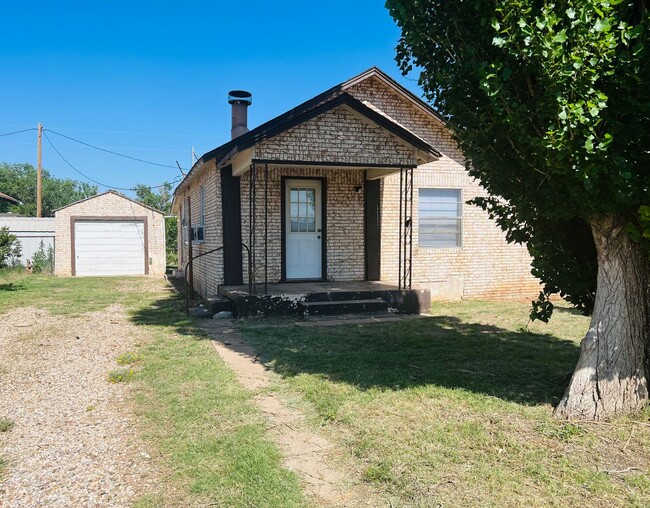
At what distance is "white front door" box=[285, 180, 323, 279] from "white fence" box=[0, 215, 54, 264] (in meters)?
14.4

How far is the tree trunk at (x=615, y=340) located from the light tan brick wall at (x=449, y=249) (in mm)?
7743

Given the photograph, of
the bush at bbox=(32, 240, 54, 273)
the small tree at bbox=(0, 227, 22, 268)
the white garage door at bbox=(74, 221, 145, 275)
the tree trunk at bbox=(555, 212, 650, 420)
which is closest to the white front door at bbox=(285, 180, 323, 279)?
the tree trunk at bbox=(555, 212, 650, 420)

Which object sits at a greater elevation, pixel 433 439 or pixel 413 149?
pixel 413 149

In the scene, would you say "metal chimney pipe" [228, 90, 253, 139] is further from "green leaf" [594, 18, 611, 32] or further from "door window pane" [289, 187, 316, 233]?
"green leaf" [594, 18, 611, 32]

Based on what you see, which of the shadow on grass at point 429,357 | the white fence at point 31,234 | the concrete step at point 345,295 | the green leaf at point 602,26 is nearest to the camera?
the green leaf at point 602,26

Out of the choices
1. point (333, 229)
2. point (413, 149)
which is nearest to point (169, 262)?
point (333, 229)

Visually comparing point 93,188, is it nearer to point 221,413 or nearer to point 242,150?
point 242,150

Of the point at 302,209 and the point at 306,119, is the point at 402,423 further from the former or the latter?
the point at 302,209

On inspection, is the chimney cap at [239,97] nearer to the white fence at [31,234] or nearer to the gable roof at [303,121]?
the gable roof at [303,121]

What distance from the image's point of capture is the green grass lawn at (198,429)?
3.23 metres

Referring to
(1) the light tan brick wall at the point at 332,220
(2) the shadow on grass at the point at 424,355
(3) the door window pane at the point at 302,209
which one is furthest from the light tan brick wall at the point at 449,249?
(2) the shadow on grass at the point at 424,355

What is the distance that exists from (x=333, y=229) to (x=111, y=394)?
700 cm

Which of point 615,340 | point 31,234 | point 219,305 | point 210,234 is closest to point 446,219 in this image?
point 210,234

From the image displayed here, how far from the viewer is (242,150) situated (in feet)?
30.0
